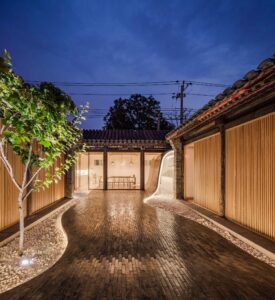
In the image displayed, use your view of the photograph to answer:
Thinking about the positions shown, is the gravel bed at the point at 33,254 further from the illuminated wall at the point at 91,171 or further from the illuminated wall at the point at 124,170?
the illuminated wall at the point at 124,170

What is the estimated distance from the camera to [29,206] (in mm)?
6832

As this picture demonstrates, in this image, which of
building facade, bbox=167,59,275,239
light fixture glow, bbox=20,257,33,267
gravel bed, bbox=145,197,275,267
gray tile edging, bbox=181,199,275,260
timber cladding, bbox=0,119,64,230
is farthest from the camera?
timber cladding, bbox=0,119,64,230

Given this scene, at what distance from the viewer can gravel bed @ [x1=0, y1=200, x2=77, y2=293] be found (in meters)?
3.39

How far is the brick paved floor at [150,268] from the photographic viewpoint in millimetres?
2969

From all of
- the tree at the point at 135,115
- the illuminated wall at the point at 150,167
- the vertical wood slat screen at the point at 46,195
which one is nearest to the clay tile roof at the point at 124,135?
the illuminated wall at the point at 150,167

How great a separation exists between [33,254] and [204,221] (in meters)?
4.36

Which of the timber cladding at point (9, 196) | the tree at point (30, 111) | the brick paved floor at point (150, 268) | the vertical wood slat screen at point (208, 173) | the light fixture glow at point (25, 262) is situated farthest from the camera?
the vertical wood slat screen at point (208, 173)

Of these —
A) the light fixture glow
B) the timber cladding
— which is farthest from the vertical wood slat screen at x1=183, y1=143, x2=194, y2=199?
the light fixture glow

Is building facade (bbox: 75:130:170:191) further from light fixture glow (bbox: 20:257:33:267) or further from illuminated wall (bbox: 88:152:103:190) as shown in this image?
light fixture glow (bbox: 20:257:33:267)

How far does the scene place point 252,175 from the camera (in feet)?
17.4

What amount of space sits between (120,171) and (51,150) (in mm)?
10378

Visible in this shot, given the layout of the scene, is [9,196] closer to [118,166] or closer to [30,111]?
[30,111]

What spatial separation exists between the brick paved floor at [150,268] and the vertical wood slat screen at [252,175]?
87 cm

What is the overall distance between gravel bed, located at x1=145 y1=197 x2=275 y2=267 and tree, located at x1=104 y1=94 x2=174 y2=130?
21.1m
